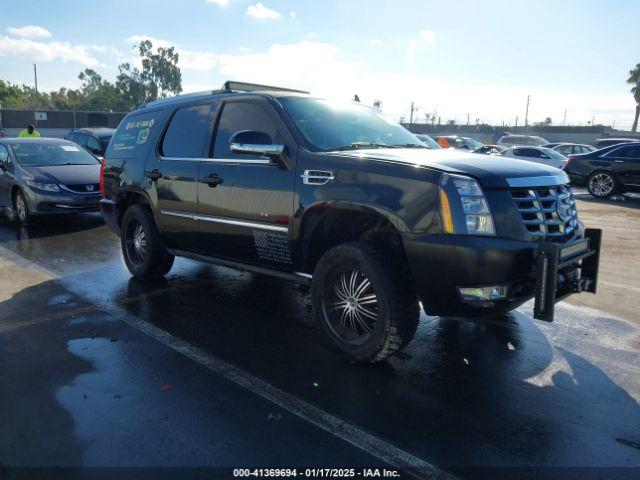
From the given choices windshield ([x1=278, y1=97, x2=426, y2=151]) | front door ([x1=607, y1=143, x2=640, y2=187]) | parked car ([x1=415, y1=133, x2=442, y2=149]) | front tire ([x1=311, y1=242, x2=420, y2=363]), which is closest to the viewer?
front tire ([x1=311, y1=242, x2=420, y2=363])

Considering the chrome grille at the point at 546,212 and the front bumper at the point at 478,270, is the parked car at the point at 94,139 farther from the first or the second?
the chrome grille at the point at 546,212

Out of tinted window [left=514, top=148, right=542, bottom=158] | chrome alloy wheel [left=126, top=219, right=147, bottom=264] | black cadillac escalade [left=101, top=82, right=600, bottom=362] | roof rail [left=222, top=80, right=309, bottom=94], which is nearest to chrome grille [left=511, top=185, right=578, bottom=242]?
black cadillac escalade [left=101, top=82, right=600, bottom=362]

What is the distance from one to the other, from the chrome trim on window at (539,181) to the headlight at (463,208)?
0.92ft

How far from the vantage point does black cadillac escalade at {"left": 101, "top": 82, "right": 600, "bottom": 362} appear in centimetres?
327

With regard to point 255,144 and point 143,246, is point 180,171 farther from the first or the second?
point 255,144

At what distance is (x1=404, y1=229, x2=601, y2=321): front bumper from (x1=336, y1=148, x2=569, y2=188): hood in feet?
1.36

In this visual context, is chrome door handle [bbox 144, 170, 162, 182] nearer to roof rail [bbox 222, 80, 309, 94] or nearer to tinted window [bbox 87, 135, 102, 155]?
roof rail [bbox 222, 80, 309, 94]

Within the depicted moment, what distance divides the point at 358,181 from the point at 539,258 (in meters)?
1.24

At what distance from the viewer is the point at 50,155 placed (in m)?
10.2

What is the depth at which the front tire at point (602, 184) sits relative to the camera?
556 inches

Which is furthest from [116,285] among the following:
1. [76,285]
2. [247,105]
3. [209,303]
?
[247,105]

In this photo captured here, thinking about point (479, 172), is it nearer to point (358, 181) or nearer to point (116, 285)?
point (358, 181)

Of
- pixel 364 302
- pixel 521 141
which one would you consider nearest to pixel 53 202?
pixel 364 302

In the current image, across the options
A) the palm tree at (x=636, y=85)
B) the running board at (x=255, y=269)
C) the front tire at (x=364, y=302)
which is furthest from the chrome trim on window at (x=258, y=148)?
the palm tree at (x=636, y=85)
